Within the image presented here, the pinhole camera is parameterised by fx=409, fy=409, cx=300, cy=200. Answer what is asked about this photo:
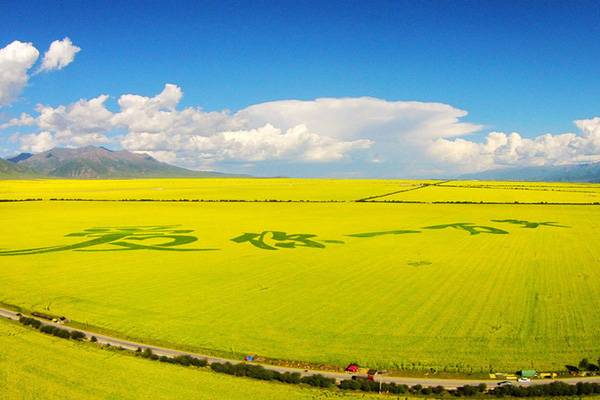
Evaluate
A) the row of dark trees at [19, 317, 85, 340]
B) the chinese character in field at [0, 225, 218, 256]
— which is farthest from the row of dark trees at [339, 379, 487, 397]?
the chinese character in field at [0, 225, 218, 256]

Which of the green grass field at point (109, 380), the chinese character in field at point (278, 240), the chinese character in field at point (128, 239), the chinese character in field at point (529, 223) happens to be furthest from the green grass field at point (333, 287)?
the green grass field at point (109, 380)

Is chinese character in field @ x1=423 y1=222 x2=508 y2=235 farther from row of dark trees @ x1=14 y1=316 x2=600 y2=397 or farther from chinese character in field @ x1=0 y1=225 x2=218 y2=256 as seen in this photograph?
row of dark trees @ x1=14 y1=316 x2=600 y2=397

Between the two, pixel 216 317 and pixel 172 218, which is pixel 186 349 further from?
pixel 172 218

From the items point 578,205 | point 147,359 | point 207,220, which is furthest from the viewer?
point 578,205

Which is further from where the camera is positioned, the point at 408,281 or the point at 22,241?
the point at 22,241

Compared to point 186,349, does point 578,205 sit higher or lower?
higher

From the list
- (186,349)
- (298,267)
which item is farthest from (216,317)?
(298,267)
